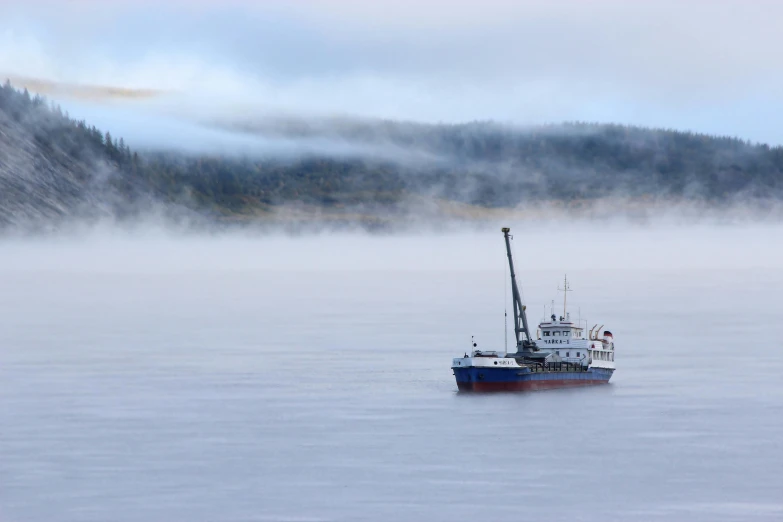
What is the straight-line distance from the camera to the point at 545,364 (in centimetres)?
13100

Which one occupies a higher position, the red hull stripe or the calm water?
the red hull stripe

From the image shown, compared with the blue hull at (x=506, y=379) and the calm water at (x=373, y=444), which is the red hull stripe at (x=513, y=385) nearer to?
the blue hull at (x=506, y=379)

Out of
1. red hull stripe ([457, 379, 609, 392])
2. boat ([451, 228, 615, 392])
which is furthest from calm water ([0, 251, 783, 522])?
boat ([451, 228, 615, 392])

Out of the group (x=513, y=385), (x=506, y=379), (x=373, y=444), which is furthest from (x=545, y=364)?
(x=373, y=444)

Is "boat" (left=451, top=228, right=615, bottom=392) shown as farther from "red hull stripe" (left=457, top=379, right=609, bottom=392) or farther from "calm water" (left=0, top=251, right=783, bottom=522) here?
"calm water" (left=0, top=251, right=783, bottom=522)

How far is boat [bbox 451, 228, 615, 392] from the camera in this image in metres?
121

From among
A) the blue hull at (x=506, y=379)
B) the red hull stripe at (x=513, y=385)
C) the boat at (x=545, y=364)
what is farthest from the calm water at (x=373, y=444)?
the boat at (x=545, y=364)

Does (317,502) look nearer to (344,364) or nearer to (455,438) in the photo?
(455,438)

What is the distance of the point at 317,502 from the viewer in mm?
73625

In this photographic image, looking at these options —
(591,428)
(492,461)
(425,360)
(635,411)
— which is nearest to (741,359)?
(425,360)

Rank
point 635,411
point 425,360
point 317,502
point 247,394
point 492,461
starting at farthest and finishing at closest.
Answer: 1. point 425,360
2. point 247,394
3. point 635,411
4. point 492,461
5. point 317,502

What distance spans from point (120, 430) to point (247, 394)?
22.4 meters

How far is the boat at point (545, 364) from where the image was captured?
121 metres

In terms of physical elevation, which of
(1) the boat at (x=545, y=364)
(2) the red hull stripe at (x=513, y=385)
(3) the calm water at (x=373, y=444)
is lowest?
(3) the calm water at (x=373, y=444)
